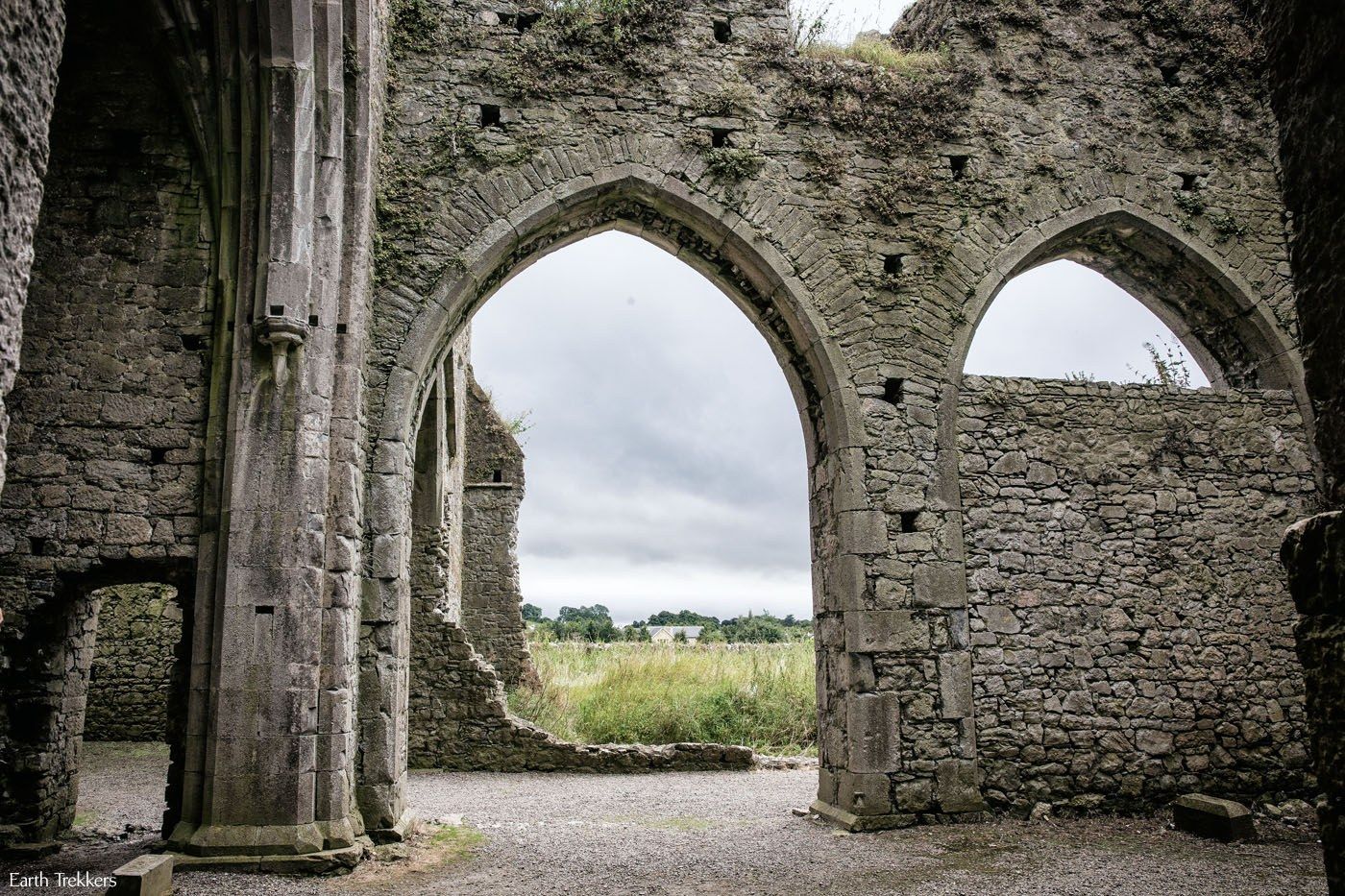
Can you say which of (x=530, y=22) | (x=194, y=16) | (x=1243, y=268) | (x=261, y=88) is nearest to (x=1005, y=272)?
(x=1243, y=268)

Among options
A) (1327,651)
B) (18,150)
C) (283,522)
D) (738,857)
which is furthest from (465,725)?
(1327,651)

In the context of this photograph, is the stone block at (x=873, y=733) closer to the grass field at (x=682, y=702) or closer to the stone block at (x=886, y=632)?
the stone block at (x=886, y=632)

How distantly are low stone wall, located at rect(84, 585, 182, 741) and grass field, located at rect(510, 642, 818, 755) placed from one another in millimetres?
4195

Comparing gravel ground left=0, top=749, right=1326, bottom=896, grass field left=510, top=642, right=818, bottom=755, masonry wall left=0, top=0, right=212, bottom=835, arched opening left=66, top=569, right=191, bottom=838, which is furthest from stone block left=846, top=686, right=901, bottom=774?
arched opening left=66, top=569, right=191, bottom=838

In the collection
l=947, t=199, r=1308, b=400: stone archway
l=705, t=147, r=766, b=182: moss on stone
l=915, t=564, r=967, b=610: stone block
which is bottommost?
l=915, t=564, r=967, b=610: stone block

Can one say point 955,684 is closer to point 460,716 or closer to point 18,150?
point 460,716

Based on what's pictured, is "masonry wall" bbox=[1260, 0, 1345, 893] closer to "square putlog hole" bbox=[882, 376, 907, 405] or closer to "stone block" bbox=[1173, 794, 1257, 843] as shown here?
"square putlog hole" bbox=[882, 376, 907, 405]

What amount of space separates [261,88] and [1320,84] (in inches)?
247

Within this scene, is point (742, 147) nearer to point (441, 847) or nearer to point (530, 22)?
point (530, 22)

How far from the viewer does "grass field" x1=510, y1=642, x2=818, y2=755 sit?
39.6ft

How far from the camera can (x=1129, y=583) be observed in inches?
307

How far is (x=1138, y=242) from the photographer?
28.2ft

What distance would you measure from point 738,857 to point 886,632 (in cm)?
205

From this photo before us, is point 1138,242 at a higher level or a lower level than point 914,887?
higher
